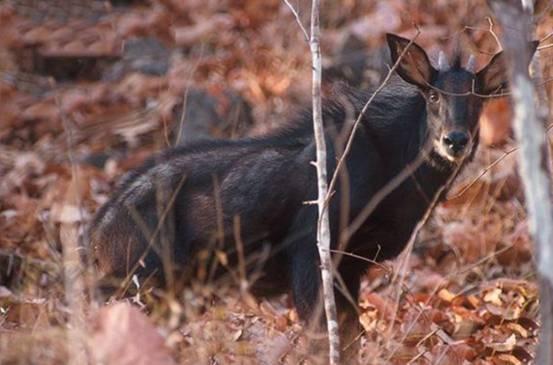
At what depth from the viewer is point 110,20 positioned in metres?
17.4

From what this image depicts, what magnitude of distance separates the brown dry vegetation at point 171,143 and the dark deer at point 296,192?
0.24m

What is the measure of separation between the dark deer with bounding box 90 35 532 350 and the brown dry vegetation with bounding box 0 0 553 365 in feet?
0.79

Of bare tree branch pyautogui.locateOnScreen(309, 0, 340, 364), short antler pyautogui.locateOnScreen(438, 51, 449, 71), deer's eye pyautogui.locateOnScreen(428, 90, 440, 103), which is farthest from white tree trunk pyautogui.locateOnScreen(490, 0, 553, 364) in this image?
short antler pyautogui.locateOnScreen(438, 51, 449, 71)

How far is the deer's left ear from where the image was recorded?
26.7 feet

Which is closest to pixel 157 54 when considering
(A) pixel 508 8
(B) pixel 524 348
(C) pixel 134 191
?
(C) pixel 134 191

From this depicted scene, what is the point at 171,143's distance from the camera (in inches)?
503

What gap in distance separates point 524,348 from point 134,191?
8.64 feet

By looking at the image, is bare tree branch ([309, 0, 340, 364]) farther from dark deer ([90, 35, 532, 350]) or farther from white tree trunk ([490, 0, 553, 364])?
white tree trunk ([490, 0, 553, 364])

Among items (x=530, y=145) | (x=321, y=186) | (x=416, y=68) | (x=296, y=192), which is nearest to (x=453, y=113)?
(x=416, y=68)

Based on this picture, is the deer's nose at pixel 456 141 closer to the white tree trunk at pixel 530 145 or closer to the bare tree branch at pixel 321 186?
the bare tree branch at pixel 321 186

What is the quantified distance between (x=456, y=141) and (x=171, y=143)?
5323 mm

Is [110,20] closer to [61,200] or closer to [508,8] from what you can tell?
[61,200]

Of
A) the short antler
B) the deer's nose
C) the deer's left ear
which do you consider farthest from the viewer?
the short antler

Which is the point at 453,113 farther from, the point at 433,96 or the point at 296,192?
the point at 296,192
